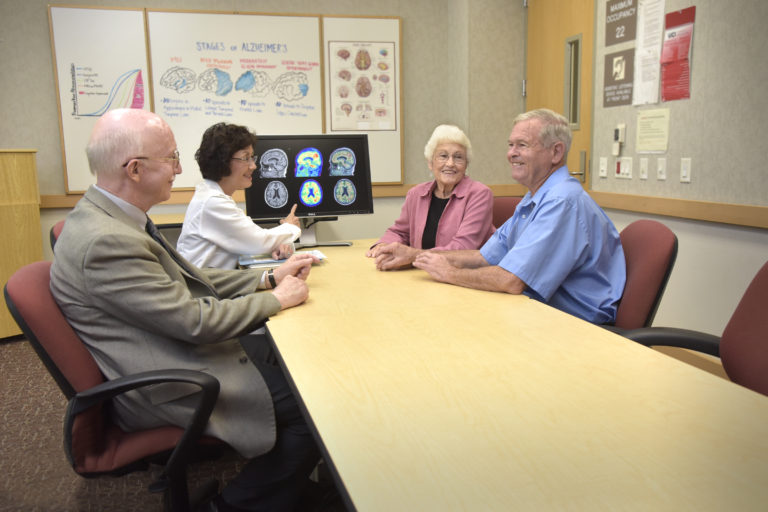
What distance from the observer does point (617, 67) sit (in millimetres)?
3279

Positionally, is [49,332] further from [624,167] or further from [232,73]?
[232,73]

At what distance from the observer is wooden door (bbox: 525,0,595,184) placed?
358 centimetres

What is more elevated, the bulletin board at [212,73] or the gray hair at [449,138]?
the bulletin board at [212,73]

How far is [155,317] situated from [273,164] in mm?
1636

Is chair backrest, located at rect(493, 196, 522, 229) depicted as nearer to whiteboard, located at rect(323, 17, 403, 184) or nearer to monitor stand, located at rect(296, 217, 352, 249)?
monitor stand, located at rect(296, 217, 352, 249)

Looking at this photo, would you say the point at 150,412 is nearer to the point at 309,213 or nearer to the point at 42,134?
the point at 309,213

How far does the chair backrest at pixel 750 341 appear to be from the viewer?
1365 millimetres

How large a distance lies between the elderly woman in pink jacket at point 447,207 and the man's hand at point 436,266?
38 cm

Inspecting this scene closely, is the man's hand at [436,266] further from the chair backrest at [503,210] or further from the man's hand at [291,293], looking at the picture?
the chair backrest at [503,210]

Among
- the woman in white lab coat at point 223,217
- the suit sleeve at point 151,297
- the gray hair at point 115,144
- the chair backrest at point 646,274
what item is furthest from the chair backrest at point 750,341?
the woman in white lab coat at point 223,217

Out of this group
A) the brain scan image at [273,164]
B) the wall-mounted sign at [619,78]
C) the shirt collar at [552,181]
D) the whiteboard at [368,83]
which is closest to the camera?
the shirt collar at [552,181]

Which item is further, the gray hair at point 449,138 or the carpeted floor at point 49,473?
the gray hair at point 449,138

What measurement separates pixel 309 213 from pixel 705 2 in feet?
6.80

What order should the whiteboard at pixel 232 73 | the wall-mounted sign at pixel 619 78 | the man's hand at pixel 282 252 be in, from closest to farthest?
the man's hand at pixel 282 252
the wall-mounted sign at pixel 619 78
the whiteboard at pixel 232 73
